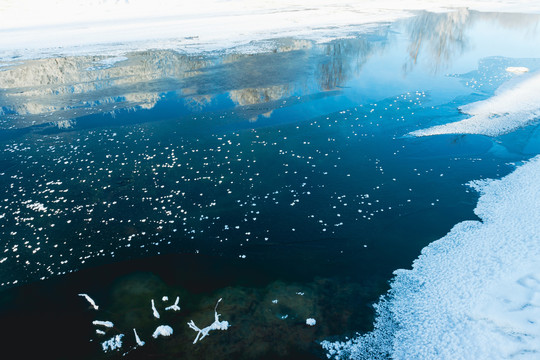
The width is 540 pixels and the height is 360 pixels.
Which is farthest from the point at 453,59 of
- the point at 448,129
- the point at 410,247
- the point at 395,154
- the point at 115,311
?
the point at 115,311

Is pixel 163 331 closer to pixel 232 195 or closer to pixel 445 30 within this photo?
pixel 232 195

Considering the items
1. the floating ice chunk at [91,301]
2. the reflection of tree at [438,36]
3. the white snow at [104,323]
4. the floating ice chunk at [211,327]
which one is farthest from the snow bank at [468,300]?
the reflection of tree at [438,36]

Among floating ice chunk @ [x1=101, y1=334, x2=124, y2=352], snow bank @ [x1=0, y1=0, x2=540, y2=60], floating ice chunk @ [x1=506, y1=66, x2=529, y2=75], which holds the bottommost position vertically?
floating ice chunk @ [x1=101, y1=334, x2=124, y2=352]

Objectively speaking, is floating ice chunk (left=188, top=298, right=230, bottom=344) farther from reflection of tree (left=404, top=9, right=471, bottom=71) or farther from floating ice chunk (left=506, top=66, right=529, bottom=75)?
floating ice chunk (left=506, top=66, right=529, bottom=75)

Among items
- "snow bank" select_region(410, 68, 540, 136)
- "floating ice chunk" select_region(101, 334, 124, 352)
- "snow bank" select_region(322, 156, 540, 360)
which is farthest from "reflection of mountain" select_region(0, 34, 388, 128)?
"floating ice chunk" select_region(101, 334, 124, 352)

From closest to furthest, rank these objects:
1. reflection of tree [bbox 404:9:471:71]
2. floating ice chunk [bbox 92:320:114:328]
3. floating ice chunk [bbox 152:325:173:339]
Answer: floating ice chunk [bbox 152:325:173:339] < floating ice chunk [bbox 92:320:114:328] < reflection of tree [bbox 404:9:471:71]
